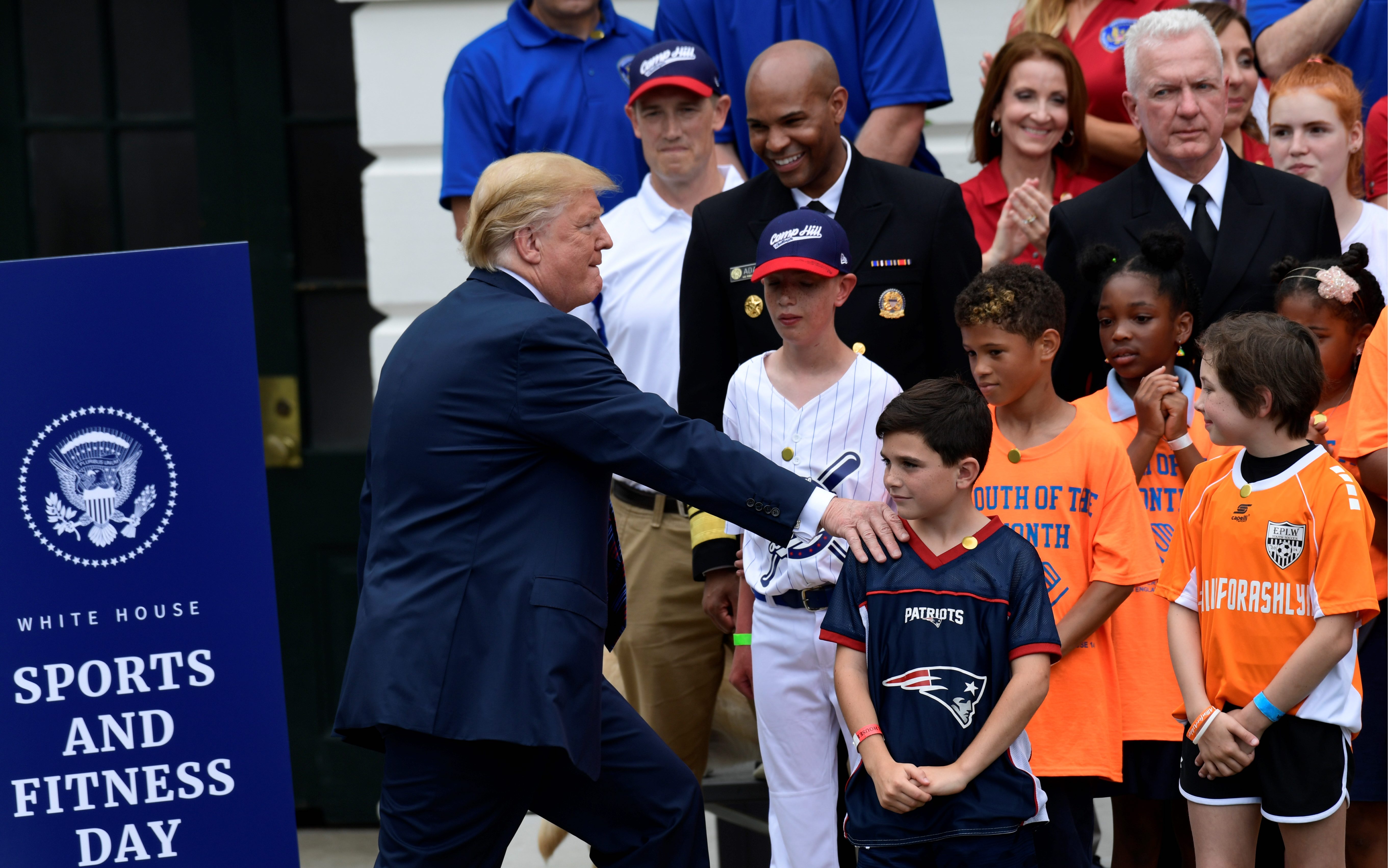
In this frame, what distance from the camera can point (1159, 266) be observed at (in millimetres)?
3494

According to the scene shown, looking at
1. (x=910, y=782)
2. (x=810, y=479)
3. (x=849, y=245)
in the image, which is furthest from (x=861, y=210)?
(x=910, y=782)

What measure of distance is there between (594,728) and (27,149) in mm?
3992

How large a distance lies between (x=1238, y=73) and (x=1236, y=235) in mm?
828

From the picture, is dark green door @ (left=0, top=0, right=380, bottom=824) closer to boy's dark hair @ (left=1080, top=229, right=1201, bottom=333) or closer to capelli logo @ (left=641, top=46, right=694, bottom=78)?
capelli logo @ (left=641, top=46, right=694, bottom=78)

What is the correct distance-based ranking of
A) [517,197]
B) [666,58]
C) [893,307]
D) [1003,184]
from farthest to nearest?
[1003,184]
[666,58]
[893,307]
[517,197]

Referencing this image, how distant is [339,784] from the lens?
5.68 metres

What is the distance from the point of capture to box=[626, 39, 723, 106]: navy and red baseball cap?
4008 millimetres

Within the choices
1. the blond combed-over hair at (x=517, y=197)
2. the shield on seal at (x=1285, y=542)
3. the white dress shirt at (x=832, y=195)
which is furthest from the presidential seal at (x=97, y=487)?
the shield on seal at (x=1285, y=542)

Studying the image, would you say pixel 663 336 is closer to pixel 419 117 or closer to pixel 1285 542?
pixel 419 117

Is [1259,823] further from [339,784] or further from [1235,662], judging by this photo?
[339,784]

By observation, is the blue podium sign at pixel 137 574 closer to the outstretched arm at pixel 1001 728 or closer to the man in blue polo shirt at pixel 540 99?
the man in blue polo shirt at pixel 540 99

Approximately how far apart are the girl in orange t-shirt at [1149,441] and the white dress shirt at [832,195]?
625 millimetres

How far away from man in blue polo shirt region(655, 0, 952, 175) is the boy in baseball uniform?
106cm

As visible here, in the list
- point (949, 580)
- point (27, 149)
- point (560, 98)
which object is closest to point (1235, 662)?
point (949, 580)
